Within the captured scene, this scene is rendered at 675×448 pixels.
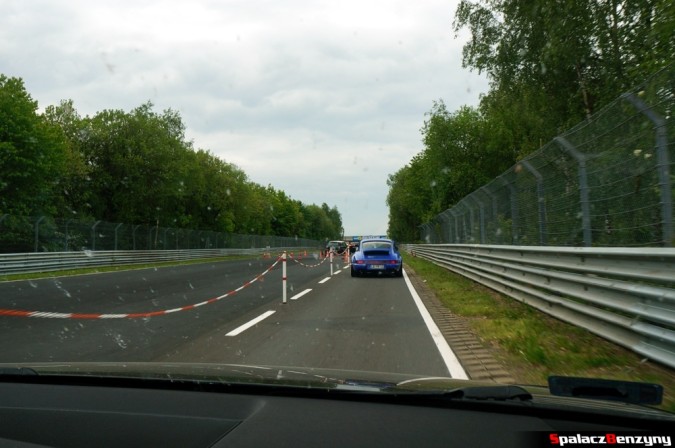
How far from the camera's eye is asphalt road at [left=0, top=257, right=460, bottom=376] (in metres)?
6.13

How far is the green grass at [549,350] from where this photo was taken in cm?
504

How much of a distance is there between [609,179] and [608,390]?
5.89m

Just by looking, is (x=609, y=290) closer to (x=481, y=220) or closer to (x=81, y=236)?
(x=481, y=220)

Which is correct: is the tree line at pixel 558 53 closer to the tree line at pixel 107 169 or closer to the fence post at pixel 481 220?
the fence post at pixel 481 220

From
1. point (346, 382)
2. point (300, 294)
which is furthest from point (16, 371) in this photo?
point (300, 294)

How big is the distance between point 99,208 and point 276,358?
51.5m

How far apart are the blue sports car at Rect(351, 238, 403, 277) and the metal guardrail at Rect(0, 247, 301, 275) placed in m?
13.0

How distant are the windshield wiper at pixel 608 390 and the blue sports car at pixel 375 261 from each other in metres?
18.3

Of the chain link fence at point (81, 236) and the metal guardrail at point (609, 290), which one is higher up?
the chain link fence at point (81, 236)

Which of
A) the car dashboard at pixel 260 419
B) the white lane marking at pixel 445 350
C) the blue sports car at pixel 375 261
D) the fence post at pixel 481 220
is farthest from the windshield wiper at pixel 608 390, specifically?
the blue sports car at pixel 375 261

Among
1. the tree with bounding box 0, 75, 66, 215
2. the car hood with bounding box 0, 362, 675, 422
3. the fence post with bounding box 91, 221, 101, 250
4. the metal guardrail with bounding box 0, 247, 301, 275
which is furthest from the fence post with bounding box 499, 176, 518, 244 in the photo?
the tree with bounding box 0, 75, 66, 215

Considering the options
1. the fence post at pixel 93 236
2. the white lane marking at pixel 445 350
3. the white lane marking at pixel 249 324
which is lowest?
the white lane marking at pixel 445 350

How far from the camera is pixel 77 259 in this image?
26141 mm

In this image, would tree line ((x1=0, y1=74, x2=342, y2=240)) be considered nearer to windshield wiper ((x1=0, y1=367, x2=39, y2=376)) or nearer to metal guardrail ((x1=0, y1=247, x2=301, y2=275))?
metal guardrail ((x1=0, y1=247, x2=301, y2=275))
